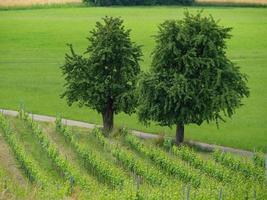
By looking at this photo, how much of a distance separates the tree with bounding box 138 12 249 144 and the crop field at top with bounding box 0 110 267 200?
2592 millimetres

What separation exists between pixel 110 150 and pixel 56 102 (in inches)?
808

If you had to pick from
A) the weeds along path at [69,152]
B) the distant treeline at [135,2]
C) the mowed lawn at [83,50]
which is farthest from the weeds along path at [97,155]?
the distant treeline at [135,2]

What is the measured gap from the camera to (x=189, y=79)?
52281 mm

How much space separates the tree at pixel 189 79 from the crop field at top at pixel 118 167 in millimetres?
2592

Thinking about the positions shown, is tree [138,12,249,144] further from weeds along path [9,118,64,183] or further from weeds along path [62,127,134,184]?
weeds along path [9,118,64,183]

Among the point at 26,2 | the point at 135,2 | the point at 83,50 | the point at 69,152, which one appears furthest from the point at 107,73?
the point at 26,2

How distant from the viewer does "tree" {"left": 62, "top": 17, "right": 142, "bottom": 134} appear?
5622 cm

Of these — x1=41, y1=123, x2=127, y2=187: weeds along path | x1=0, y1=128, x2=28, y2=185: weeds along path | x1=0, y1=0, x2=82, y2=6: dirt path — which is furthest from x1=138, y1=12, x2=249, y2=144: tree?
x1=0, y1=0, x2=82, y2=6: dirt path

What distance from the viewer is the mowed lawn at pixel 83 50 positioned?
198ft

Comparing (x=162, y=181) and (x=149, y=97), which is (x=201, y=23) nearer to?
(x=149, y=97)

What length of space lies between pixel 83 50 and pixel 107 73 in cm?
4217

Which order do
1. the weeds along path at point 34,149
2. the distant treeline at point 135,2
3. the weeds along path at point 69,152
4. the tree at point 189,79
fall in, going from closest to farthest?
the weeds along path at point 69,152 < the weeds along path at point 34,149 < the tree at point 189,79 < the distant treeline at point 135,2

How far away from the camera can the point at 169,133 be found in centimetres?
5884

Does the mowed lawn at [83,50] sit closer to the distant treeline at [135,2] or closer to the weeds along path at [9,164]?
the distant treeline at [135,2]
